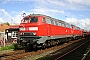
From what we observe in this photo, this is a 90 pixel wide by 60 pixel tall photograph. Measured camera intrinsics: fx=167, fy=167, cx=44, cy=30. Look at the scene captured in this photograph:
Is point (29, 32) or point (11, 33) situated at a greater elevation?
point (29, 32)

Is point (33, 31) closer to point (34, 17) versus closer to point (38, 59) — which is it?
point (34, 17)

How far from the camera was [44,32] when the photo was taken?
17562 mm

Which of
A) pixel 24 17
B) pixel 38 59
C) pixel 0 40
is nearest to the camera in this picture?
pixel 38 59

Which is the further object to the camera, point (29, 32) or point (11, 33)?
point (11, 33)

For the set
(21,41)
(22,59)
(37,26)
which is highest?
(37,26)

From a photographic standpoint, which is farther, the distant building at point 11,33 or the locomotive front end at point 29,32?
the distant building at point 11,33

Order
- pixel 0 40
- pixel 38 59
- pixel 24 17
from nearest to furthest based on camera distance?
1. pixel 38 59
2. pixel 24 17
3. pixel 0 40

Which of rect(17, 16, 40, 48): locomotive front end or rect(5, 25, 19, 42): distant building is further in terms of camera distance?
rect(5, 25, 19, 42): distant building

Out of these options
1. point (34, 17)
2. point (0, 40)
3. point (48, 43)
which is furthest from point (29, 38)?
point (0, 40)

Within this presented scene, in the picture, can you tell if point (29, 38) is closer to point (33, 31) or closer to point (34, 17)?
point (33, 31)

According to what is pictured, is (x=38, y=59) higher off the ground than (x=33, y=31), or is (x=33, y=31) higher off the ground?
(x=33, y=31)

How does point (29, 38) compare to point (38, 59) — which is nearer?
point (38, 59)

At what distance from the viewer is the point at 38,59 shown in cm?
1245

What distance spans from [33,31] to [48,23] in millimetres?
2708
